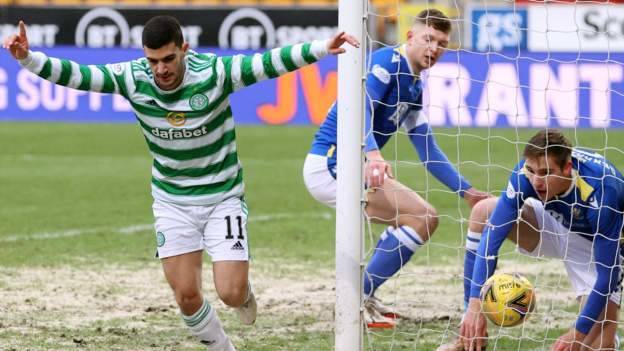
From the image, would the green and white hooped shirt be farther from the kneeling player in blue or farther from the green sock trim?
the kneeling player in blue

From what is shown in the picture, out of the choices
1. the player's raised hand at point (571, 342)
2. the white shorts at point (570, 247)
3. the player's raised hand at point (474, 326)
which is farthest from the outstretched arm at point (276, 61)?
the player's raised hand at point (571, 342)

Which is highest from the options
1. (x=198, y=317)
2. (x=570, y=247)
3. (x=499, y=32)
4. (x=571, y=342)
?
(x=499, y=32)

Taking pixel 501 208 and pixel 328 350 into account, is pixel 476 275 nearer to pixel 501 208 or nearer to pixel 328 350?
pixel 501 208

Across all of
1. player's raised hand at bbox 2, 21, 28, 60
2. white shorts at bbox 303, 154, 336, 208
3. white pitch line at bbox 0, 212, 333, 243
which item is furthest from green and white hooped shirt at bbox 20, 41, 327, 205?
white pitch line at bbox 0, 212, 333, 243

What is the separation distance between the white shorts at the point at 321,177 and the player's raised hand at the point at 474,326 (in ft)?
5.20

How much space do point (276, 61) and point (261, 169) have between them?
Result: 30.8 feet

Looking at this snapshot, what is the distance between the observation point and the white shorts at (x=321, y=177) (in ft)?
24.5

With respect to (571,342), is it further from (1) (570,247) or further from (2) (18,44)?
(2) (18,44)

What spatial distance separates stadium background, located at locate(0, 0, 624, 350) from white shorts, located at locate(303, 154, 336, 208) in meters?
0.42

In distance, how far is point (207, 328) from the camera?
6.18 metres

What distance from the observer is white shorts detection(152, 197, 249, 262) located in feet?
20.6

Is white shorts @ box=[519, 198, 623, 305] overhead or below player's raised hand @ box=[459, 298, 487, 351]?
overhead

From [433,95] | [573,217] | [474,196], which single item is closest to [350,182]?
[573,217]

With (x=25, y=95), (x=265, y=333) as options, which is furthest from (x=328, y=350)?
(x=25, y=95)
